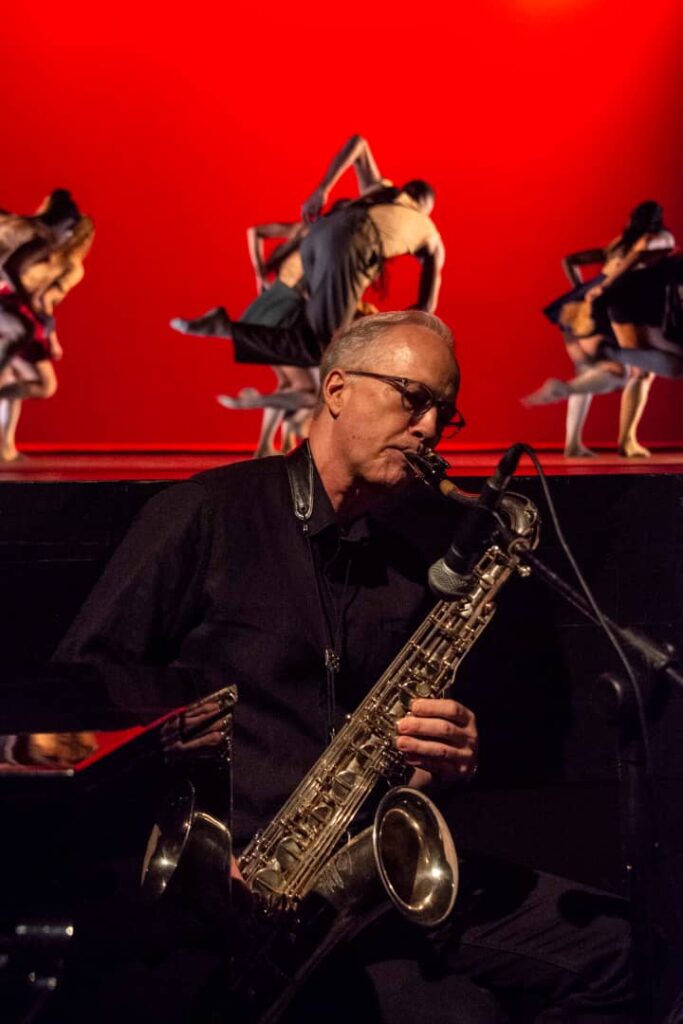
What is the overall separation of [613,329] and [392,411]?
2.68 metres

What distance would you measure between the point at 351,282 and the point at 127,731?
3.48m

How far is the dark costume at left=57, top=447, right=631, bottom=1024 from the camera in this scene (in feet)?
7.57

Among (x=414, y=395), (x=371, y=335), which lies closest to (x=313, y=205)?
(x=371, y=335)

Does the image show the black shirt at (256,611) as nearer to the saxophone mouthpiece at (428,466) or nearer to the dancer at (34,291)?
the saxophone mouthpiece at (428,466)

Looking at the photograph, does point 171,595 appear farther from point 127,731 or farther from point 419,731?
point 127,731

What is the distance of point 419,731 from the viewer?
7.66ft

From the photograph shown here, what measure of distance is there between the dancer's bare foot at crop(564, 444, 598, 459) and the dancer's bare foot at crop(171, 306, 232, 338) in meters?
1.69

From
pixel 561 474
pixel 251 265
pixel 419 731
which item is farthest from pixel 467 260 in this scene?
pixel 419 731

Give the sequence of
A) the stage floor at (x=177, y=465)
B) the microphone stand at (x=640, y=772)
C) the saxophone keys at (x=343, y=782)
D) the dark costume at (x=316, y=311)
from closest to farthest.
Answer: the microphone stand at (x=640, y=772) < the saxophone keys at (x=343, y=782) < the stage floor at (x=177, y=465) < the dark costume at (x=316, y=311)

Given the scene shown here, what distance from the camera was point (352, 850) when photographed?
2.27 metres

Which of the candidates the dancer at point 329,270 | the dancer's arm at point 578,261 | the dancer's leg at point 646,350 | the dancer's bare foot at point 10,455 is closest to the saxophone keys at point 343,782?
the dancer's bare foot at point 10,455

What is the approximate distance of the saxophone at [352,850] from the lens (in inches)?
86.0

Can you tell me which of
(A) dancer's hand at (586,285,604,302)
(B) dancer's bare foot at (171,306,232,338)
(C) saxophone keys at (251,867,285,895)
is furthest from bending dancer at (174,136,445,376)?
(C) saxophone keys at (251,867,285,895)

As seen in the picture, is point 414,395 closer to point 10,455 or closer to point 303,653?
point 303,653
